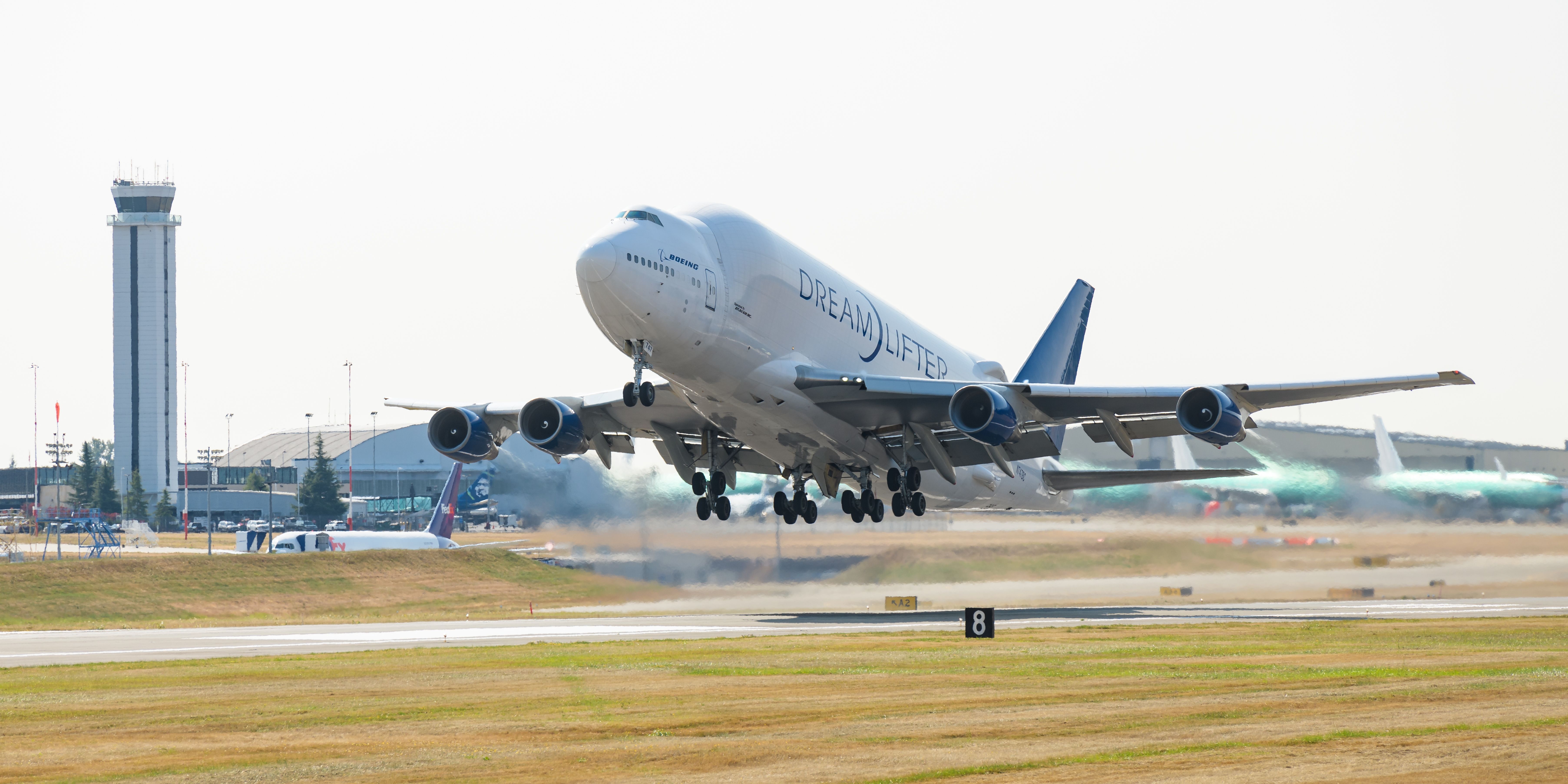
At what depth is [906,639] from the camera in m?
41.2

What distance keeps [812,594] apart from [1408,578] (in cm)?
2287

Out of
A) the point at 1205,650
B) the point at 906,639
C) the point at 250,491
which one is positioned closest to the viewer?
the point at 1205,650

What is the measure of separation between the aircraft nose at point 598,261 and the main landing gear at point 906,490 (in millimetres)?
13554

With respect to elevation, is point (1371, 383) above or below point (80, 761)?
above

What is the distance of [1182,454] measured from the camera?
71.2 metres

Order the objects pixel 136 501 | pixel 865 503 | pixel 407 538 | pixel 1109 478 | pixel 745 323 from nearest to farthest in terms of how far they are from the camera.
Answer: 1. pixel 745 323
2. pixel 865 503
3. pixel 1109 478
4. pixel 407 538
5. pixel 136 501

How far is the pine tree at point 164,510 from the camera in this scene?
16650cm

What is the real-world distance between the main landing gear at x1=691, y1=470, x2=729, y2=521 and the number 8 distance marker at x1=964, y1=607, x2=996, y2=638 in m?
7.13

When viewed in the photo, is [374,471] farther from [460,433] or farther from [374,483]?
[460,433]

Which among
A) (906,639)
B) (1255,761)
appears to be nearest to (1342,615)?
(906,639)

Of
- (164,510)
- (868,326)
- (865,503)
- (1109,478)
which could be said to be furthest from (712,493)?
(164,510)

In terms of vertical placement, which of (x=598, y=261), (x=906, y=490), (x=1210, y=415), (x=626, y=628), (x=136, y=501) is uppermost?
(x=598, y=261)

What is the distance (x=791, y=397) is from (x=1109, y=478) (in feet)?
62.7

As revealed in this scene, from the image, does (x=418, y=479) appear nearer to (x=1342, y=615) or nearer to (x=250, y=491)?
(x=250, y=491)
